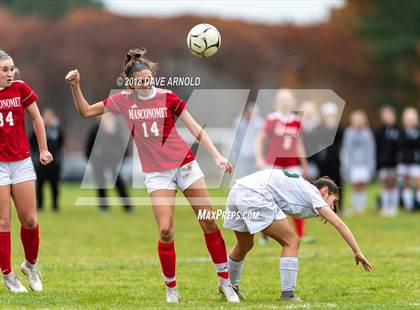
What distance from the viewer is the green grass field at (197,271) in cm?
830

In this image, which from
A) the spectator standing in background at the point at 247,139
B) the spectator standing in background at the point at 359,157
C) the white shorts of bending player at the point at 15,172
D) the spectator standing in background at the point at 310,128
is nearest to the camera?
the white shorts of bending player at the point at 15,172

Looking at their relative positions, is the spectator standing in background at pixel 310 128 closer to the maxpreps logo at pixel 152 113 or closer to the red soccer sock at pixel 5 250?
the maxpreps logo at pixel 152 113

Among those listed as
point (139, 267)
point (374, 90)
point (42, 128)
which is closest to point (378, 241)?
point (139, 267)

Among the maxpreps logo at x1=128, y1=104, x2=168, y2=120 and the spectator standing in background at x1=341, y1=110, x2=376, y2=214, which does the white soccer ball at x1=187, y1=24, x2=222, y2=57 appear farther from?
the spectator standing in background at x1=341, y1=110, x2=376, y2=214

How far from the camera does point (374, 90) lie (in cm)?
5978

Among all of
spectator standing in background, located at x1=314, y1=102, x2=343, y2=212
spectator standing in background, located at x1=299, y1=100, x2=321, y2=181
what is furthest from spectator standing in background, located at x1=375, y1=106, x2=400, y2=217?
spectator standing in background, located at x1=299, y1=100, x2=321, y2=181

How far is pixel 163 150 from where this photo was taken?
27.4 feet

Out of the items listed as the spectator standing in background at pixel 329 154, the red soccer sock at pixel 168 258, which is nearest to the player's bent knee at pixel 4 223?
the red soccer sock at pixel 168 258

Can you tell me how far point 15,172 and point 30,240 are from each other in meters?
0.65

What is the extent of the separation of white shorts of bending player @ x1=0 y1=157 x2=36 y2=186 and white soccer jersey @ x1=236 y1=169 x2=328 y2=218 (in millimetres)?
1833

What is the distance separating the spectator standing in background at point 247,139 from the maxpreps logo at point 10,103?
942 centimetres

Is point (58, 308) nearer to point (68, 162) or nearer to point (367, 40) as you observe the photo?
point (68, 162)

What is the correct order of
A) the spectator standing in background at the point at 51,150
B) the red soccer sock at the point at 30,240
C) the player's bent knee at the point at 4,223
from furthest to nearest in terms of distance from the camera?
the spectator standing in background at the point at 51,150
the red soccer sock at the point at 30,240
the player's bent knee at the point at 4,223

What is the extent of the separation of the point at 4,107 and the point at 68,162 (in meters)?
35.9
